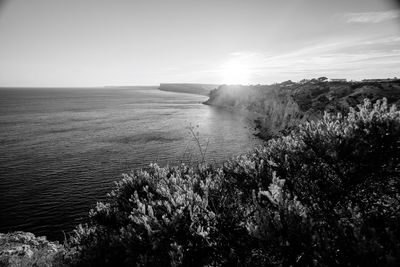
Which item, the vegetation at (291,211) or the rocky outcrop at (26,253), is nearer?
the vegetation at (291,211)

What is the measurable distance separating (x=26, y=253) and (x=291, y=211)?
21.1 m

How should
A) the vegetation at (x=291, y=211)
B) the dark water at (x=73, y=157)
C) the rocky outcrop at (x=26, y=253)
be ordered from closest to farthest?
the vegetation at (x=291, y=211) → the rocky outcrop at (x=26, y=253) → the dark water at (x=73, y=157)

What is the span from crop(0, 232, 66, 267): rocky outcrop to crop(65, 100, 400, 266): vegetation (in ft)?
16.8

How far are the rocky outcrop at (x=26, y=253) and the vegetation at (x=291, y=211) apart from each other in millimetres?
5110

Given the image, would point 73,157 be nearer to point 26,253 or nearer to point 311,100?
point 26,253

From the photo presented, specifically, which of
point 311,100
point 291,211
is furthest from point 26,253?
point 311,100

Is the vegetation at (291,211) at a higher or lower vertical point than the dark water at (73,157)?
higher

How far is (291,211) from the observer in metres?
8.70

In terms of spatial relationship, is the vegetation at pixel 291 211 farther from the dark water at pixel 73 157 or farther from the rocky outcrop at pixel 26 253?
the dark water at pixel 73 157

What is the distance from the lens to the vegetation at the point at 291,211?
8.43 meters

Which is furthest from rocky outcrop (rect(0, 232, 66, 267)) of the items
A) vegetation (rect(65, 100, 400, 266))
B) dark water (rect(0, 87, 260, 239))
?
dark water (rect(0, 87, 260, 239))

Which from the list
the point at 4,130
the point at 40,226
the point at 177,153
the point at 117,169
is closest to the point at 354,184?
the point at 40,226

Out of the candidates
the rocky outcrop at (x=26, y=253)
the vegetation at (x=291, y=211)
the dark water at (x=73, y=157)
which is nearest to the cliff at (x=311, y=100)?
the dark water at (x=73, y=157)

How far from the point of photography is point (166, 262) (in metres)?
9.98
